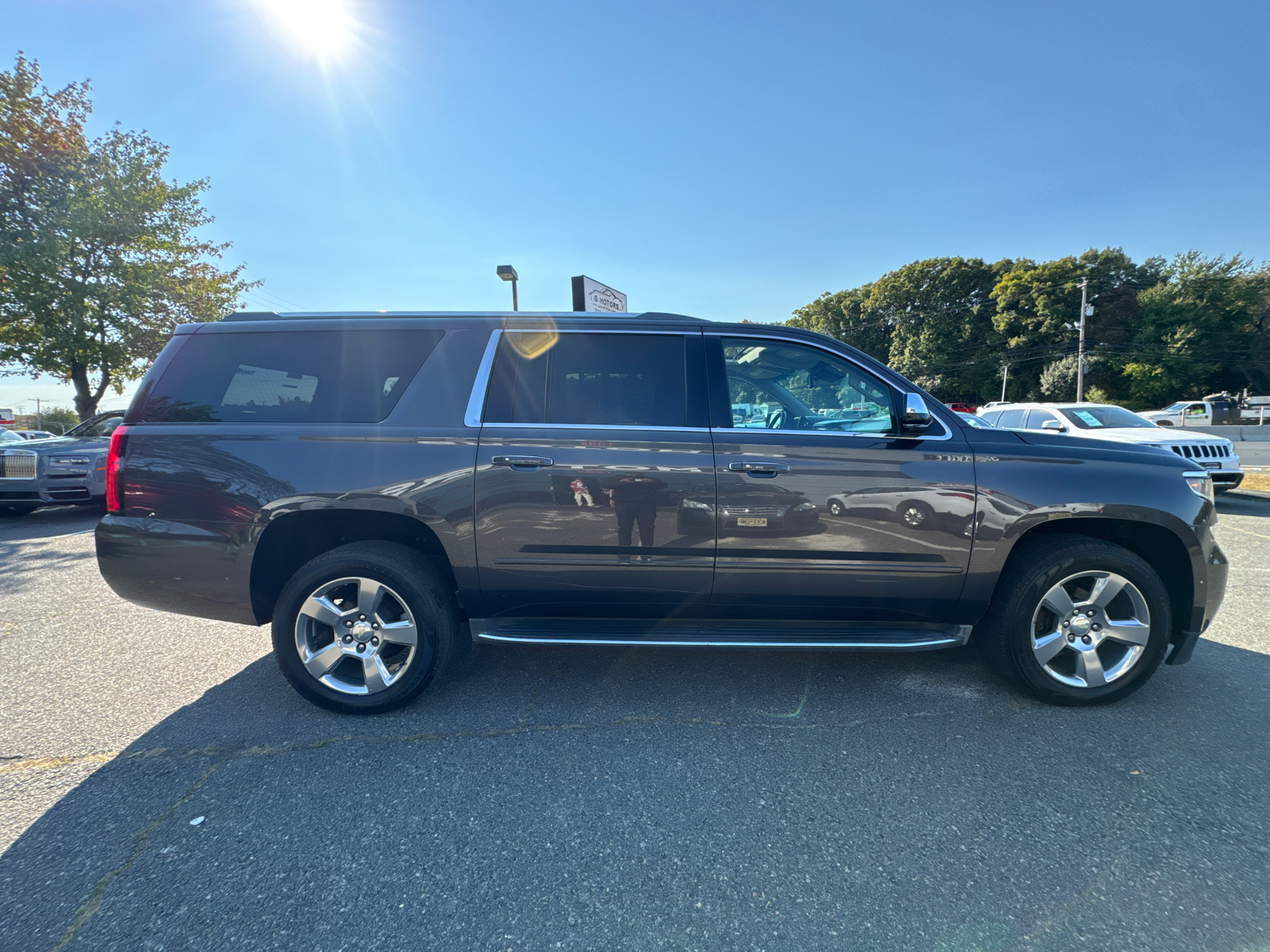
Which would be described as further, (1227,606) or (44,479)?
(44,479)

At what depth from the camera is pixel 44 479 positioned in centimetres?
790

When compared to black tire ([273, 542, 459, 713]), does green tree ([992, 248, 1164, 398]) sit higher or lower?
higher

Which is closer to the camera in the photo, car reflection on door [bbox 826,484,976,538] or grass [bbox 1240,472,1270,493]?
car reflection on door [bbox 826,484,976,538]

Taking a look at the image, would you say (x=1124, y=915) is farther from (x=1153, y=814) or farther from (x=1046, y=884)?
(x=1153, y=814)

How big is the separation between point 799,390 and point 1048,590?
1546 millimetres

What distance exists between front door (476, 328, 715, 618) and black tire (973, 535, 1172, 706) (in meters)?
1.52

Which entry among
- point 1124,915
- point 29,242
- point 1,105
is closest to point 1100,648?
point 1124,915

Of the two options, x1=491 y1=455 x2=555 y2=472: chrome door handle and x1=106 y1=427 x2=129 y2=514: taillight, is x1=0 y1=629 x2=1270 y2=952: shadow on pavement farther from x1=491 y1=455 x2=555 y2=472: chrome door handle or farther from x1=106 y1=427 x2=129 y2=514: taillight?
x1=491 y1=455 x2=555 y2=472: chrome door handle

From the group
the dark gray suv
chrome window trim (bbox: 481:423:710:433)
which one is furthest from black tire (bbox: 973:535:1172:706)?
chrome window trim (bbox: 481:423:710:433)

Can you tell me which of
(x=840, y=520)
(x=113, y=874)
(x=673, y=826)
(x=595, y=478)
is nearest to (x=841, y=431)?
(x=840, y=520)

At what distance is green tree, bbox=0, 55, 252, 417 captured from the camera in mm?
14742

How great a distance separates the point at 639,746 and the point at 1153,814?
1.91 meters

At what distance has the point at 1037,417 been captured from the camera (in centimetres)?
1074

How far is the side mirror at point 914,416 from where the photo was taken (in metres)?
2.83
